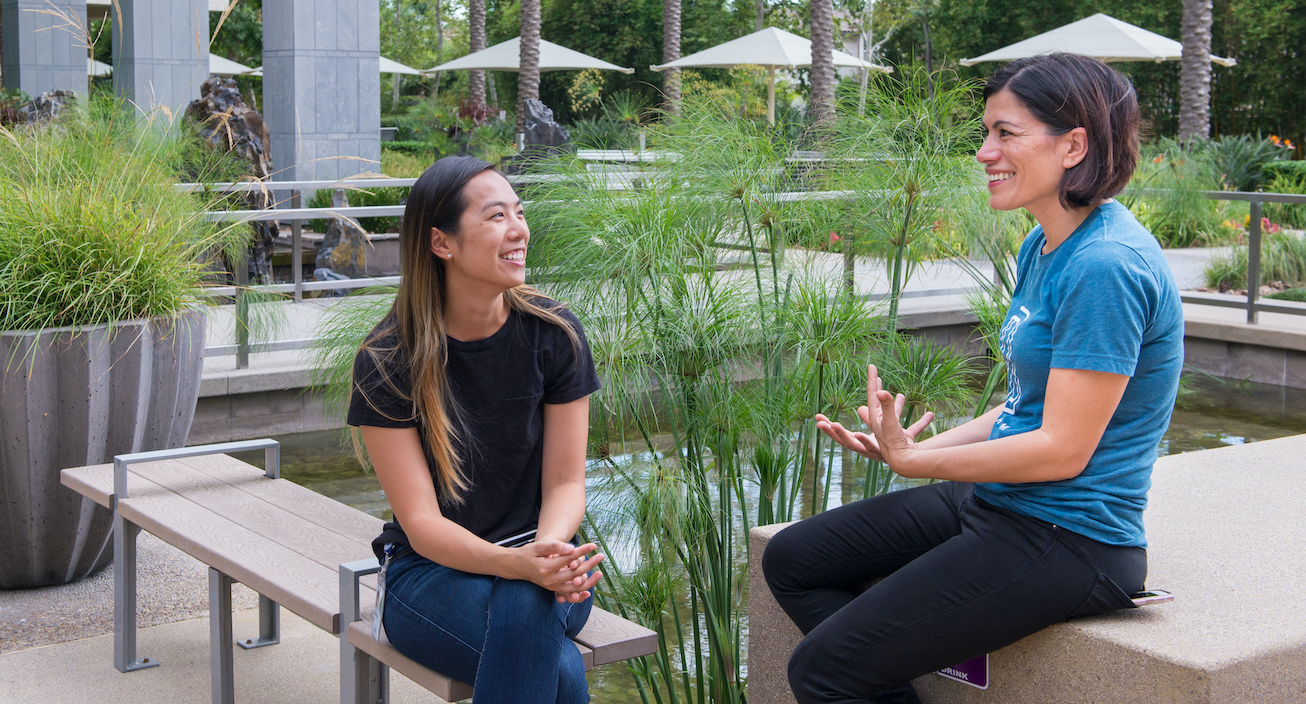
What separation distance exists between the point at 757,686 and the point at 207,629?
1.67m

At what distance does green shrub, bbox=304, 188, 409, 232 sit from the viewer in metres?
10.5

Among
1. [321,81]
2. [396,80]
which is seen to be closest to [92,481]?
[321,81]

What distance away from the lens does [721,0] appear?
3388cm

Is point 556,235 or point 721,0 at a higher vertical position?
point 721,0

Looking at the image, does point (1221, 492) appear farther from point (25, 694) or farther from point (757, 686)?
point (25, 694)

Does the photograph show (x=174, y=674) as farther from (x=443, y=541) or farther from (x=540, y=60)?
(x=540, y=60)

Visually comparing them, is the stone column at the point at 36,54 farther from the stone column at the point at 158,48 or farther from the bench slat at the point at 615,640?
the bench slat at the point at 615,640

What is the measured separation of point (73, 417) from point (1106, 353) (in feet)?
9.12

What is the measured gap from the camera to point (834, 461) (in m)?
5.54

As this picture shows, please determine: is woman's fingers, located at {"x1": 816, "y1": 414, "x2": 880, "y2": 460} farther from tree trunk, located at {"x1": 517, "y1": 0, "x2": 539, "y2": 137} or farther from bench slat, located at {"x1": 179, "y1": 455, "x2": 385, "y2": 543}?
tree trunk, located at {"x1": 517, "y1": 0, "x2": 539, "y2": 137}

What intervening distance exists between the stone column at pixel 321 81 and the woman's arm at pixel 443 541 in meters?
10.8

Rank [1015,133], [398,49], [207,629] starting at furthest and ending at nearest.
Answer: [398,49]
[207,629]
[1015,133]

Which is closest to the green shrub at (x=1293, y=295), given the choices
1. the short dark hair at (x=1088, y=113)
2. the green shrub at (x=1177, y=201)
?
the green shrub at (x=1177, y=201)

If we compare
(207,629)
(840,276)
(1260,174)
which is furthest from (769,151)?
(1260,174)
